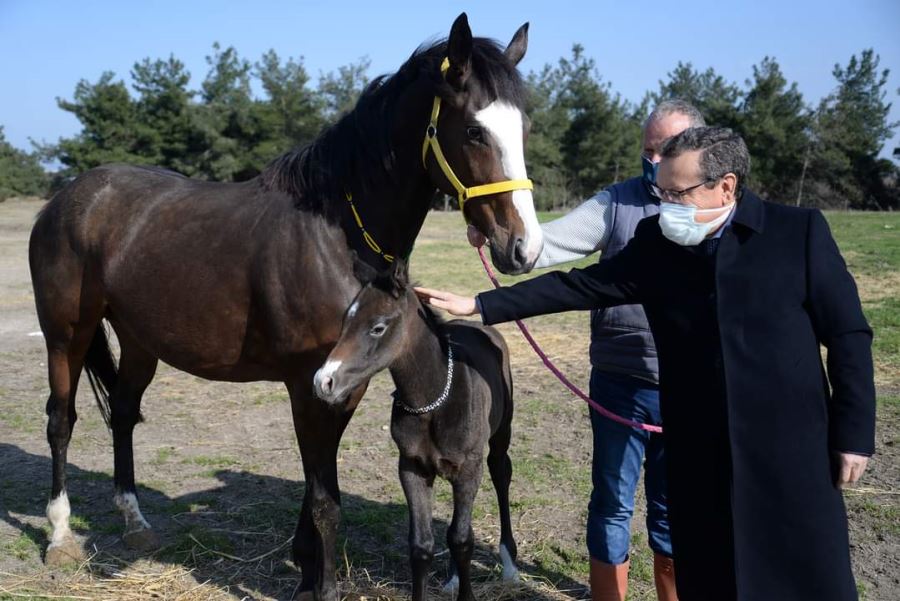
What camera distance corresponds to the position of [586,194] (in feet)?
134

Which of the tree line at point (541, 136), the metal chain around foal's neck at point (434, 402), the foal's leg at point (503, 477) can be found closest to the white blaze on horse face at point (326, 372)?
the metal chain around foal's neck at point (434, 402)

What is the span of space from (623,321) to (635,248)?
1.92 ft

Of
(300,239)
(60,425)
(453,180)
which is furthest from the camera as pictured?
(60,425)

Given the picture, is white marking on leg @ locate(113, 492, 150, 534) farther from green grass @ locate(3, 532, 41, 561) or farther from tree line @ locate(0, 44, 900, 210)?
tree line @ locate(0, 44, 900, 210)

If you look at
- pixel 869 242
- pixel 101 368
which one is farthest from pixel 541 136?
pixel 101 368

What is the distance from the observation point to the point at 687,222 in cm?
228

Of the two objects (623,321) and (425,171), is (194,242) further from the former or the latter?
(623,321)

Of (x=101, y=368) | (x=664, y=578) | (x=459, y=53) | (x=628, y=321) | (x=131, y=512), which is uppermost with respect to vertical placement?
(x=459, y=53)

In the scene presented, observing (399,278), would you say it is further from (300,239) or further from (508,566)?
(508,566)

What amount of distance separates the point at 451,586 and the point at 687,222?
2423mm

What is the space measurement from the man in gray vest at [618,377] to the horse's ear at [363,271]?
1.56ft

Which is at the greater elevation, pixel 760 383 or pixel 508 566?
pixel 760 383

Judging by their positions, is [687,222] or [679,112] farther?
[679,112]

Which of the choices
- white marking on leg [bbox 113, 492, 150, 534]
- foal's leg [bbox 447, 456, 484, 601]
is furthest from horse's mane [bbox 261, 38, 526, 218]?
white marking on leg [bbox 113, 492, 150, 534]
